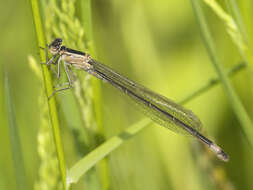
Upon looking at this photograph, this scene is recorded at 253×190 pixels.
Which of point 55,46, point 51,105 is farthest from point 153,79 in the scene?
point 51,105

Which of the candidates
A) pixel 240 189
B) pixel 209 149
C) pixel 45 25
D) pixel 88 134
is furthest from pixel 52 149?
pixel 240 189

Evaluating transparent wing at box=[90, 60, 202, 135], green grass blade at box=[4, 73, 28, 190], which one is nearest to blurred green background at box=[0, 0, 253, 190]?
transparent wing at box=[90, 60, 202, 135]

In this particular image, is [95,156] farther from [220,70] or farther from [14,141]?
→ [220,70]

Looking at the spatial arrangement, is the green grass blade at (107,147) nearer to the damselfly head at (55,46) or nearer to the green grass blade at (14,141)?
the green grass blade at (14,141)

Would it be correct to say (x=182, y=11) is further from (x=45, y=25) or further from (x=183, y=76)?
(x=45, y=25)

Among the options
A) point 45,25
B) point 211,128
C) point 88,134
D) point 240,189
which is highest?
point 45,25

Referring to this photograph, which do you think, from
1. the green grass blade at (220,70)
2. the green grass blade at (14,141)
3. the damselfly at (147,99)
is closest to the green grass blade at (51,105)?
the green grass blade at (14,141)

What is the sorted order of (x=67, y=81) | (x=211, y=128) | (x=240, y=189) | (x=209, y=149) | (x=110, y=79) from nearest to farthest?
(x=67, y=81), (x=209, y=149), (x=110, y=79), (x=240, y=189), (x=211, y=128)

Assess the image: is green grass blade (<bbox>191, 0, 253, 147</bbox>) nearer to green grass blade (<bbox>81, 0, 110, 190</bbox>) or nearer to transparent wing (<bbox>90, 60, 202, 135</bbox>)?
green grass blade (<bbox>81, 0, 110, 190</bbox>)
